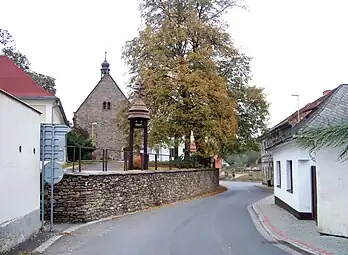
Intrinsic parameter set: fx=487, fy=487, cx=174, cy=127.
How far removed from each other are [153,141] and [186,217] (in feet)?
46.8

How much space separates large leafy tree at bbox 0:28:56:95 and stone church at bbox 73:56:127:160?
489 centimetres

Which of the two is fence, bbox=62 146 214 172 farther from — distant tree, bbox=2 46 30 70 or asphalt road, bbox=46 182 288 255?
distant tree, bbox=2 46 30 70

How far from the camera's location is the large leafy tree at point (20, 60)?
46.8 m

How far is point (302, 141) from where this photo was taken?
11.8m

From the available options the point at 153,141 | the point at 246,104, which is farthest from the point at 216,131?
the point at 246,104

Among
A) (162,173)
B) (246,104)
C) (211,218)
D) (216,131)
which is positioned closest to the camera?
(211,218)

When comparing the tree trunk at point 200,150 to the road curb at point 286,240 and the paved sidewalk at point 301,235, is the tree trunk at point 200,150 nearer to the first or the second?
the paved sidewalk at point 301,235

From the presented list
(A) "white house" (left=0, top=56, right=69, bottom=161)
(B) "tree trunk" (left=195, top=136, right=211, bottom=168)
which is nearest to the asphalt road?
(B) "tree trunk" (left=195, top=136, right=211, bottom=168)

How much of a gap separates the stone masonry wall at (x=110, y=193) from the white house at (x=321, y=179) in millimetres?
6628

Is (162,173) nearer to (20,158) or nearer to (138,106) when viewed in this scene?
(138,106)

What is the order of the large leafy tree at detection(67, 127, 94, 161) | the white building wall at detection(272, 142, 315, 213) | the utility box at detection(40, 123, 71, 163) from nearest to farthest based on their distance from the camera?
the utility box at detection(40, 123, 71, 163) → the white building wall at detection(272, 142, 315, 213) → the large leafy tree at detection(67, 127, 94, 161)

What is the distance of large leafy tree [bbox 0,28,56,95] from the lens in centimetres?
4679

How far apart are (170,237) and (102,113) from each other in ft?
140

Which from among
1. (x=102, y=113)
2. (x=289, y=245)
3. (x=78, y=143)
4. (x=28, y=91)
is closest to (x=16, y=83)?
(x=28, y=91)
